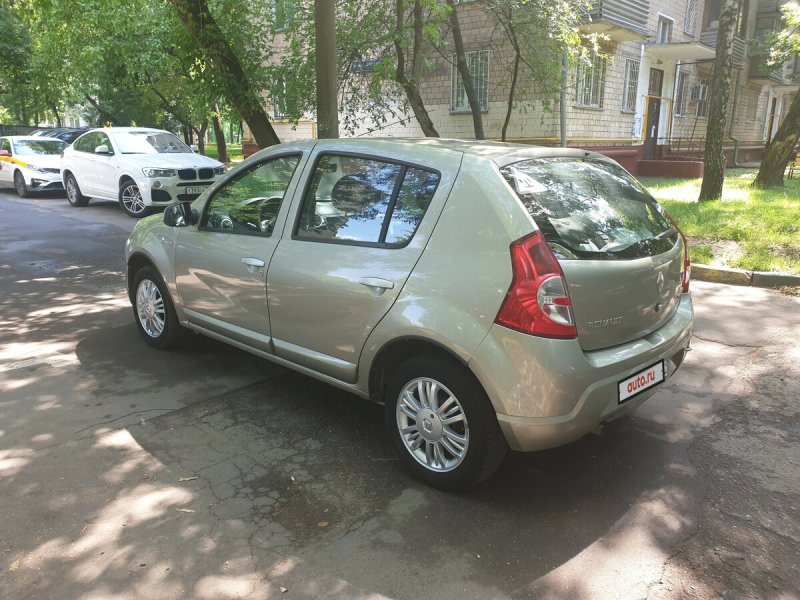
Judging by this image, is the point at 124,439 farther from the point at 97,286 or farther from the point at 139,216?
the point at 139,216

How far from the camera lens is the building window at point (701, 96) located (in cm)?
2366

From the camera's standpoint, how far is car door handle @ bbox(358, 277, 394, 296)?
3.16m

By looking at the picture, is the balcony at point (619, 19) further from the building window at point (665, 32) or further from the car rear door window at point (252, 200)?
the car rear door window at point (252, 200)

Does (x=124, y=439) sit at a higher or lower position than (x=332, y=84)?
lower

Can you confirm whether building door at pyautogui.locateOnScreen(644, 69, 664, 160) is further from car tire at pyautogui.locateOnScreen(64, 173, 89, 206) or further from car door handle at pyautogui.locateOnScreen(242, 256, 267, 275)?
car door handle at pyautogui.locateOnScreen(242, 256, 267, 275)

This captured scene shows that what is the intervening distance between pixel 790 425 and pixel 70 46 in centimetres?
1756

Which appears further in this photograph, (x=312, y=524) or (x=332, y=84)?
(x=332, y=84)

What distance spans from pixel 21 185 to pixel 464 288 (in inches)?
667

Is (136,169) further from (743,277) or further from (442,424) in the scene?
(442,424)

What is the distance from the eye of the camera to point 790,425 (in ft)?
12.5

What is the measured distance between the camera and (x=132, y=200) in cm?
1235

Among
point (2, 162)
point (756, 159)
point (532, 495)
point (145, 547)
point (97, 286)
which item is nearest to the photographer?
point (145, 547)

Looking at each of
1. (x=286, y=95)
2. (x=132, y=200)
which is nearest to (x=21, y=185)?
(x=132, y=200)

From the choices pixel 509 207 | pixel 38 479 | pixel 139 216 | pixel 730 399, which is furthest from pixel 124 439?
pixel 139 216
